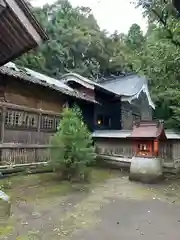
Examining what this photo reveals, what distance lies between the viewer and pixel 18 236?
17.9 ft

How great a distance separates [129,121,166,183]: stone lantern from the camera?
469 inches

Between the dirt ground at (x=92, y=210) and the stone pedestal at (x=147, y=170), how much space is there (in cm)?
45

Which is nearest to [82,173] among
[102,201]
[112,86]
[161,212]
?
[102,201]

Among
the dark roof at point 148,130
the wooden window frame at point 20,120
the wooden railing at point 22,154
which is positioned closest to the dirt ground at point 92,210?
the wooden railing at point 22,154

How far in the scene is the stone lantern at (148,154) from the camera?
1191cm

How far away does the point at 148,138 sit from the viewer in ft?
40.6

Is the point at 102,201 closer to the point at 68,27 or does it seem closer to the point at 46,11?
the point at 68,27

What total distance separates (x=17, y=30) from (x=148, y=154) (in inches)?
393

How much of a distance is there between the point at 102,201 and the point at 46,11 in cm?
3443

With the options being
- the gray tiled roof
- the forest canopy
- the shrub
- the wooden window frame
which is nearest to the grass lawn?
the shrub

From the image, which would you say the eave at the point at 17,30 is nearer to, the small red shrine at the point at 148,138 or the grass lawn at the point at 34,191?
the grass lawn at the point at 34,191

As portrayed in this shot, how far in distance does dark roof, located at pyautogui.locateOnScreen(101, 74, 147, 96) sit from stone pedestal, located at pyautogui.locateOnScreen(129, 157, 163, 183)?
1051 cm

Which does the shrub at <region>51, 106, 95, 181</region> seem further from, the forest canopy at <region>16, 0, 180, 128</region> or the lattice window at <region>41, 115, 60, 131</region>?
the forest canopy at <region>16, 0, 180, 128</region>

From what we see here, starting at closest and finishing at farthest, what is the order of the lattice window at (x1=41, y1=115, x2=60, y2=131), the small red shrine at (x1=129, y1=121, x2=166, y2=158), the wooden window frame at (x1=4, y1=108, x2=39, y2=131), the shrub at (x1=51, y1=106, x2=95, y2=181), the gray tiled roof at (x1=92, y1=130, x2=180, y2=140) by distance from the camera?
1. the shrub at (x1=51, y1=106, x2=95, y2=181)
2. the small red shrine at (x1=129, y1=121, x2=166, y2=158)
3. the wooden window frame at (x1=4, y1=108, x2=39, y2=131)
4. the lattice window at (x1=41, y1=115, x2=60, y2=131)
5. the gray tiled roof at (x1=92, y1=130, x2=180, y2=140)
